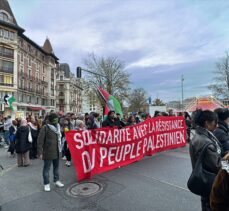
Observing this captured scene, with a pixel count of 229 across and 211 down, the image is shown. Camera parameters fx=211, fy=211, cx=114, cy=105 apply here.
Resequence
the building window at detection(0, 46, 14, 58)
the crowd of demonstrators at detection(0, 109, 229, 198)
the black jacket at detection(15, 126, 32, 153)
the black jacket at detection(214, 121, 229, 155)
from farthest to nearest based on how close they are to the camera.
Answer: the building window at detection(0, 46, 14, 58) < the black jacket at detection(15, 126, 32, 153) < the black jacket at detection(214, 121, 229, 155) < the crowd of demonstrators at detection(0, 109, 229, 198)

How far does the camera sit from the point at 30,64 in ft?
194

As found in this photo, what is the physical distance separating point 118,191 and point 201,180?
2.79 meters

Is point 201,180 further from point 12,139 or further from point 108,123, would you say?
point 12,139

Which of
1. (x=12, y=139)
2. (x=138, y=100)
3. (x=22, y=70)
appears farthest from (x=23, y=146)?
(x=22, y=70)

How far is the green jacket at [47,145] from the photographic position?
5047mm

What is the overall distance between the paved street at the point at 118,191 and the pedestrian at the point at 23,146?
1.89ft

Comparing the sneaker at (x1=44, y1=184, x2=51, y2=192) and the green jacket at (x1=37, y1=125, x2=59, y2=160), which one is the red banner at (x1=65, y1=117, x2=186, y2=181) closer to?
the green jacket at (x1=37, y1=125, x2=59, y2=160)

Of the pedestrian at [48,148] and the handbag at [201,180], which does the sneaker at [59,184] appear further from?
the handbag at [201,180]

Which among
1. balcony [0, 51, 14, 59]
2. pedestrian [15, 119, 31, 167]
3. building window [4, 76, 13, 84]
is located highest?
balcony [0, 51, 14, 59]

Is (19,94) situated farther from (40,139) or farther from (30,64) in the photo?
(40,139)

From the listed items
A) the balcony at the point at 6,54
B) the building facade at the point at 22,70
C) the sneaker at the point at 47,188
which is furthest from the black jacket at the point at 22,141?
the balcony at the point at 6,54

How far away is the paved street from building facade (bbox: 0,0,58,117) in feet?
123

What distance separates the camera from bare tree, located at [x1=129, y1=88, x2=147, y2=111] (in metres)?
55.7

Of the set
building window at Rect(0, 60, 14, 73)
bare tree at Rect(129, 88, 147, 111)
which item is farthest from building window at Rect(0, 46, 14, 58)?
bare tree at Rect(129, 88, 147, 111)
